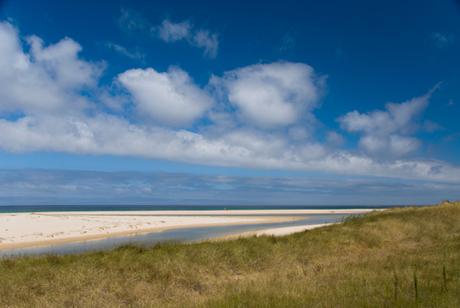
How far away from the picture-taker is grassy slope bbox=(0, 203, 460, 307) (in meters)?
9.58

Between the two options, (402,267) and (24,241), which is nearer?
(402,267)

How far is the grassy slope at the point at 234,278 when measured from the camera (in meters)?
9.58

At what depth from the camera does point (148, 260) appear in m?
15.7

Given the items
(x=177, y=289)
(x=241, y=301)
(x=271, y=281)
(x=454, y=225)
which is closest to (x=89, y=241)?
(x=177, y=289)

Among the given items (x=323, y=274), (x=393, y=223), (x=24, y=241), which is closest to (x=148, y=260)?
(x=323, y=274)

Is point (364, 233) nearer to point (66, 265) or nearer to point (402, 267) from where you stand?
point (402, 267)

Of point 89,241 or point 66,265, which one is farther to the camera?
point 89,241

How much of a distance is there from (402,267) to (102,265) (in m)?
11.6

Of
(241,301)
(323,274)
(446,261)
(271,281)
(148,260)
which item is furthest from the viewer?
(148,260)

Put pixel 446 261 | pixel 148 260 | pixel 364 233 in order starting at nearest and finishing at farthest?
pixel 446 261, pixel 148 260, pixel 364 233

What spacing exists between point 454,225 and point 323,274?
74.4ft

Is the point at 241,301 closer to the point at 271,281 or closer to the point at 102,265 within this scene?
the point at 271,281

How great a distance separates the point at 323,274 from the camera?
1310 centimetres

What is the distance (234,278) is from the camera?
1477cm
